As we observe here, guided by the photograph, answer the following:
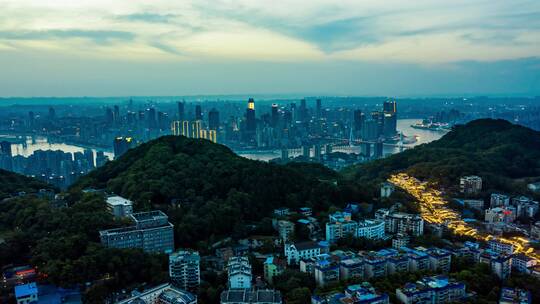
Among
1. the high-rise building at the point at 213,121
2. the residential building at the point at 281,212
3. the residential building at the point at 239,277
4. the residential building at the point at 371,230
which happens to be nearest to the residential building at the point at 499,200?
the residential building at the point at 371,230

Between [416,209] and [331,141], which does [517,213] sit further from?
[331,141]

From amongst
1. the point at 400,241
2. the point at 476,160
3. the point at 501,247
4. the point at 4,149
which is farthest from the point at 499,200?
the point at 4,149

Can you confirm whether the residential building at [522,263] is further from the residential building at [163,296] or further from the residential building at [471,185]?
the residential building at [163,296]

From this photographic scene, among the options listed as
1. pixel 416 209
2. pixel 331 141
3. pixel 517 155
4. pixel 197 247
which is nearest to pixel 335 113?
pixel 331 141

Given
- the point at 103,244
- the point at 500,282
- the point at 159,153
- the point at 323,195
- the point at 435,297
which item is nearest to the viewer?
the point at 435,297

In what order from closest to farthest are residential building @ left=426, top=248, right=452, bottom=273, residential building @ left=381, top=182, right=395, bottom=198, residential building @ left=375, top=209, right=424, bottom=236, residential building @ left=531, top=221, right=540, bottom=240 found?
residential building @ left=426, top=248, right=452, bottom=273 < residential building @ left=375, top=209, right=424, bottom=236 < residential building @ left=531, top=221, right=540, bottom=240 < residential building @ left=381, top=182, right=395, bottom=198

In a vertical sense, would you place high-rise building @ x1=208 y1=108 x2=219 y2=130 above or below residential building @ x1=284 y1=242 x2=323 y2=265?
above

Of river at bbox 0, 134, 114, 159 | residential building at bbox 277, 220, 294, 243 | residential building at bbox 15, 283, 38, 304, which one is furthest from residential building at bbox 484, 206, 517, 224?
river at bbox 0, 134, 114, 159

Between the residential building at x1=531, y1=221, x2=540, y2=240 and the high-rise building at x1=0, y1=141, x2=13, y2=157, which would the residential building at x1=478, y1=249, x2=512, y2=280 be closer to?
the residential building at x1=531, y1=221, x2=540, y2=240
